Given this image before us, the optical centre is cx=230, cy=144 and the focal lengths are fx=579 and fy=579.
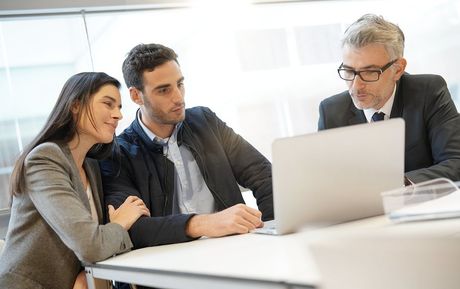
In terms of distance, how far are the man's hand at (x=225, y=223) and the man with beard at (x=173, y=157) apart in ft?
1.32

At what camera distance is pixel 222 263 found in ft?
4.45

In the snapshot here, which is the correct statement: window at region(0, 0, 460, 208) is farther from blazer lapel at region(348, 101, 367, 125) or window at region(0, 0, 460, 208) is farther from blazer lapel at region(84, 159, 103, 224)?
blazer lapel at region(348, 101, 367, 125)

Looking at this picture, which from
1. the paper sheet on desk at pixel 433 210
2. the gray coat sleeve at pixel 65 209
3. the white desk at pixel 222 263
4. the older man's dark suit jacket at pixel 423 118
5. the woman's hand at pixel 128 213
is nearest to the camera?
the white desk at pixel 222 263

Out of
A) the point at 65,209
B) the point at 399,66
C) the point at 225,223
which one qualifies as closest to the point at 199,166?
the point at 225,223

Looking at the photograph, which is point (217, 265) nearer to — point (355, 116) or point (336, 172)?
point (336, 172)

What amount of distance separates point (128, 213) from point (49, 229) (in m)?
0.27

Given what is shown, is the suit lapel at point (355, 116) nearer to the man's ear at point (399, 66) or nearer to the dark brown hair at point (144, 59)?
the man's ear at point (399, 66)

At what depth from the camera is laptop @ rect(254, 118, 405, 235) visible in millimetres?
1440

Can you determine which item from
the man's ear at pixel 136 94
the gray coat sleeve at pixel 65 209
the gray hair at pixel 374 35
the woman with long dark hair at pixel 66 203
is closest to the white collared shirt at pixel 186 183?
the man's ear at pixel 136 94

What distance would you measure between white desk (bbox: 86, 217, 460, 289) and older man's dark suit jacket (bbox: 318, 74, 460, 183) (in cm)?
99

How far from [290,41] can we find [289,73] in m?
0.22

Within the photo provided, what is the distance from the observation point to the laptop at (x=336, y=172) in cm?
144

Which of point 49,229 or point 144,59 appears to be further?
point 144,59

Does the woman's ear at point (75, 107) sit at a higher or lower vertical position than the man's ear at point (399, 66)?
higher
